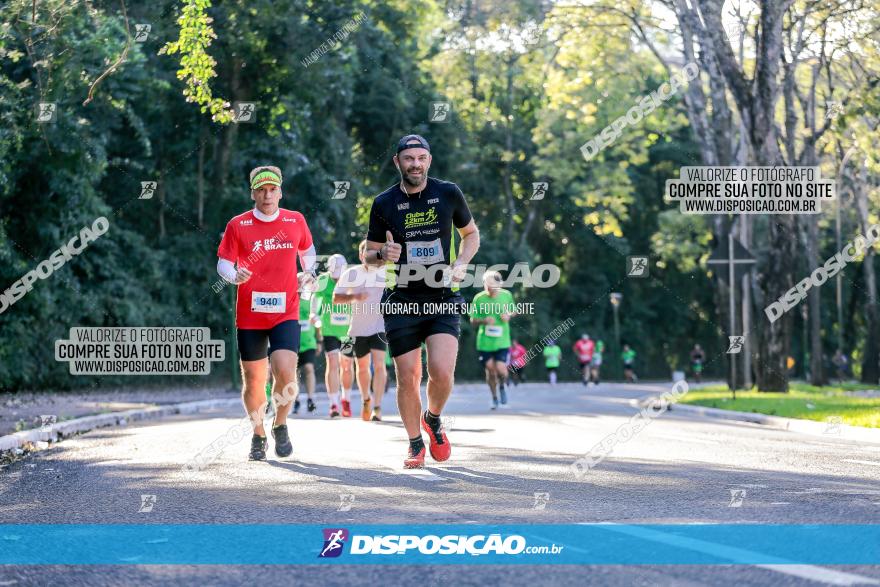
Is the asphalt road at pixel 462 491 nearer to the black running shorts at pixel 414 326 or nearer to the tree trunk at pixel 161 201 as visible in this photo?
the black running shorts at pixel 414 326

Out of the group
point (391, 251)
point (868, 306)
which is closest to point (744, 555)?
point (391, 251)

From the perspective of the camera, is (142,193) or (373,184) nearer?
(142,193)

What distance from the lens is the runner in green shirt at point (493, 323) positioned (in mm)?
19781

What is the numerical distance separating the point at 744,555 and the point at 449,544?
1322 mm

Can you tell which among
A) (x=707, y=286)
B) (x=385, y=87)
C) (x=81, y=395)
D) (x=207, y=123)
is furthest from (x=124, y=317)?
(x=707, y=286)

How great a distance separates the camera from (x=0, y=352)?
84.4 feet

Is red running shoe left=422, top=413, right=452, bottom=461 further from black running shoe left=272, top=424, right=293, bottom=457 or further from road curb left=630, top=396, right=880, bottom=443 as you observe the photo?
road curb left=630, top=396, right=880, bottom=443

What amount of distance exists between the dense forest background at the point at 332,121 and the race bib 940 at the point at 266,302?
696 cm

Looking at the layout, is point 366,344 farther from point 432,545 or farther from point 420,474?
point 432,545

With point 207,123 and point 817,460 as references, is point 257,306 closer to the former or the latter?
point 817,460

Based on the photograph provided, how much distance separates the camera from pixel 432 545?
6027 millimetres

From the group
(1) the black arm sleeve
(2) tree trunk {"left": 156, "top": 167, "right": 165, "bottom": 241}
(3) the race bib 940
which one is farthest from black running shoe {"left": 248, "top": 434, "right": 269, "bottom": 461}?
(2) tree trunk {"left": 156, "top": 167, "right": 165, "bottom": 241}

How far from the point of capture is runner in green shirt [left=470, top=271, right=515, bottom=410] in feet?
64.9

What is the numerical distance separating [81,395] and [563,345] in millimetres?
35473
